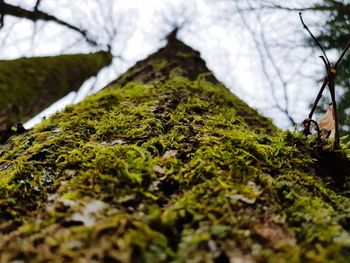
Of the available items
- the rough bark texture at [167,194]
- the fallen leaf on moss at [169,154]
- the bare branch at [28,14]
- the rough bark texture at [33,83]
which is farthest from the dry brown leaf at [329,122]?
the bare branch at [28,14]

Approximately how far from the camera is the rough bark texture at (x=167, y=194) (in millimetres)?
916

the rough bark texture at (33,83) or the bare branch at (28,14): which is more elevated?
the bare branch at (28,14)

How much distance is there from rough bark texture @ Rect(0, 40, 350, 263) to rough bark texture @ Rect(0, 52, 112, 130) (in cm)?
148

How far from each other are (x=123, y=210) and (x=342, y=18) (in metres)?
6.12

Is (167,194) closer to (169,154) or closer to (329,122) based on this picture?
(169,154)

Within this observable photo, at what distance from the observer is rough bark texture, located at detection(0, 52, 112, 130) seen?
11.0 ft

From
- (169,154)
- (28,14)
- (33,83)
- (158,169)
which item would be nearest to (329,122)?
(169,154)

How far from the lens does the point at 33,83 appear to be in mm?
3604

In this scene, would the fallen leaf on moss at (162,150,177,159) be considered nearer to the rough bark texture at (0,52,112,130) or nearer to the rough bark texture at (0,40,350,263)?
the rough bark texture at (0,40,350,263)

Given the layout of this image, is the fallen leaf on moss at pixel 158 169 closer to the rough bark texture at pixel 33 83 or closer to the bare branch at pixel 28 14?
the rough bark texture at pixel 33 83

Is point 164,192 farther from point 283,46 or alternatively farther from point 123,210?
point 283,46

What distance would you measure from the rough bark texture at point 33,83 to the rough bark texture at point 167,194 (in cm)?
148

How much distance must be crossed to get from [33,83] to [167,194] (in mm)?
2902

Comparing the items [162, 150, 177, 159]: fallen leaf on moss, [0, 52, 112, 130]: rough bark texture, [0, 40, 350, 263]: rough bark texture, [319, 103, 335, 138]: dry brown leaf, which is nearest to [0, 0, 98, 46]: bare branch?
[0, 52, 112, 130]: rough bark texture
